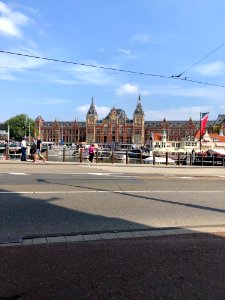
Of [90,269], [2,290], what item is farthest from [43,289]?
[90,269]

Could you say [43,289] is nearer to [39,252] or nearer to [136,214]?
[39,252]

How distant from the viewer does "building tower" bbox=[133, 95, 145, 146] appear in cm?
18900

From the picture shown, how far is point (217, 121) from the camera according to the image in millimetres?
187625

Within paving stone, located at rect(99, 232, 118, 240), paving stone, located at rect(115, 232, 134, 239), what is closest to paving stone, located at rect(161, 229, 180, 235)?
paving stone, located at rect(115, 232, 134, 239)

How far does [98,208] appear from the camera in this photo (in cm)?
1005

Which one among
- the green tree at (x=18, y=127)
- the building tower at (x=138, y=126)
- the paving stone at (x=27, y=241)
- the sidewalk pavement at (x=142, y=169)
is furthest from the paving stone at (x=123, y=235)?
the green tree at (x=18, y=127)

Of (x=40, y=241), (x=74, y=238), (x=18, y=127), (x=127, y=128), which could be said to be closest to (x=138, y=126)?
(x=127, y=128)

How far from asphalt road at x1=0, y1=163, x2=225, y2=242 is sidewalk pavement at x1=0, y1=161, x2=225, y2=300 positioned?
86cm

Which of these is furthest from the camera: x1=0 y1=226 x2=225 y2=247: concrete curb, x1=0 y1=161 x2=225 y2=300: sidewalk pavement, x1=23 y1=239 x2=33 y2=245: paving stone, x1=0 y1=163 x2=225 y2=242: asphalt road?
x1=0 y1=163 x2=225 y2=242: asphalt road

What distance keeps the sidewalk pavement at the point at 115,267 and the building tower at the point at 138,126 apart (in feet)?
598

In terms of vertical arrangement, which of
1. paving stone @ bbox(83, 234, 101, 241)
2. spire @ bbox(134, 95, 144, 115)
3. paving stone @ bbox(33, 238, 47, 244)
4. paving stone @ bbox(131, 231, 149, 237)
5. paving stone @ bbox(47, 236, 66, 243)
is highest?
spire @ bbox(134, 95, 144, 115)

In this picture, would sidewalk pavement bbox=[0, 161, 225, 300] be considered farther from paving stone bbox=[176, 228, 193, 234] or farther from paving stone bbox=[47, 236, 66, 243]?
paving stone bbox=[176, 228, 193, 234]

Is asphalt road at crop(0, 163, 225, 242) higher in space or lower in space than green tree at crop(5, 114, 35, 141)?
lower

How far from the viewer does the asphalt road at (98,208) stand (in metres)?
8.02
